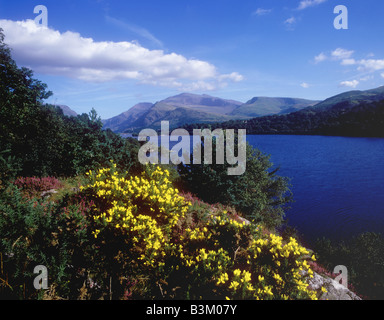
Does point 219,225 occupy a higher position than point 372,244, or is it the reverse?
point 219,225

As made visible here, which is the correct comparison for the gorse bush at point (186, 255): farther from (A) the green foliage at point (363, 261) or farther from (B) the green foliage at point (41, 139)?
(A) the green foliage at point (363, 261)

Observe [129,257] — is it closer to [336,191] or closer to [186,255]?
[186,255]

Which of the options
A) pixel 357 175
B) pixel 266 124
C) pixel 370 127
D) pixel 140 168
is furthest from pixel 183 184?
pixel 266 124

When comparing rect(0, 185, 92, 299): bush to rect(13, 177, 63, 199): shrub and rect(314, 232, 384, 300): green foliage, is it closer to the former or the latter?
rect(13, 177, 63, 199): shrub

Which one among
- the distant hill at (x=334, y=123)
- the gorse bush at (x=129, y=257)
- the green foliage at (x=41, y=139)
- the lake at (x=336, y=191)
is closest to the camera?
the gorse bush at (x=129, y=257)

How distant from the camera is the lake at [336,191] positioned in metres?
32.8

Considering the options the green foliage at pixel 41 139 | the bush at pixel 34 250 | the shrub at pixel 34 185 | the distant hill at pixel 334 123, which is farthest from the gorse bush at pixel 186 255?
the distant hill at pixel 334 123

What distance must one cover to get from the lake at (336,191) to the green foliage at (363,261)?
23.0ft

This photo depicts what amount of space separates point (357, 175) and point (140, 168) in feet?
224

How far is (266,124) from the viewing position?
188500mm

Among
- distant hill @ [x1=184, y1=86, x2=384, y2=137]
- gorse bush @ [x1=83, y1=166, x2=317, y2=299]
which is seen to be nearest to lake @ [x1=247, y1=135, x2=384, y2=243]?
gorse bush @ [x1=83, y1=166, x2=317, y2=299]

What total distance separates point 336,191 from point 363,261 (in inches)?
1371

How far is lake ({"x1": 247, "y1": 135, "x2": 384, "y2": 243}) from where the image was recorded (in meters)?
32.8

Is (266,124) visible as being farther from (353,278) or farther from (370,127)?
(353,278)
